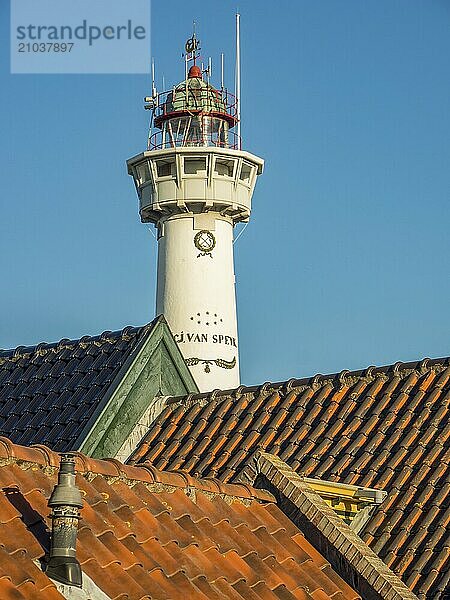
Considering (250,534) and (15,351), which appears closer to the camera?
(250,534)

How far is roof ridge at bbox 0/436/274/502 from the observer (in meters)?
13.8

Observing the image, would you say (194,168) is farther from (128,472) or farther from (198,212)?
(128,472)

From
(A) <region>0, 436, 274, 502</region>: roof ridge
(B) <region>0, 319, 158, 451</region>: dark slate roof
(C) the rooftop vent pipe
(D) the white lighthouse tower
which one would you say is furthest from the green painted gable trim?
(D) the white lighthouse tower

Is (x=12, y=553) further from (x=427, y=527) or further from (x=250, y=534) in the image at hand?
(x=427, y=527)

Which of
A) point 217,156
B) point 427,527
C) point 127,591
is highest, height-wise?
point 217,156

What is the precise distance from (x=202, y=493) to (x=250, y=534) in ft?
2.06

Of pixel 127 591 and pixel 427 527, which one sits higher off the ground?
pixel 427 527

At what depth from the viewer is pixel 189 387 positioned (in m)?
23.5

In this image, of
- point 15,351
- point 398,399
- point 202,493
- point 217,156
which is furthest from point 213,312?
point 202,493

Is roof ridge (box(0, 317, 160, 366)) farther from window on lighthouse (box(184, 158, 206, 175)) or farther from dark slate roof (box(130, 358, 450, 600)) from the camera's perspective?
window on lighthouse (box(184, 158, 206, 175))

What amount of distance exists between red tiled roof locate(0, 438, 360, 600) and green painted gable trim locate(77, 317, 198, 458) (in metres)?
5.93

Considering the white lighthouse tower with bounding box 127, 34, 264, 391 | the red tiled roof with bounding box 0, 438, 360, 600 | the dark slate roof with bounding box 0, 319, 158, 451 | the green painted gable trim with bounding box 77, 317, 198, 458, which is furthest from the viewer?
the white lighthouse tower with bounding box 127, 34, 264, 391

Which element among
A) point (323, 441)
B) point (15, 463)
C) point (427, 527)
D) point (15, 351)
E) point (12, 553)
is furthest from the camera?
point (15, 351)

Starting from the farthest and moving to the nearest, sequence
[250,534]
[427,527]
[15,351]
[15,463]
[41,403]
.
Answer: [15,351]
[41,403]
[427,527]
[250,534]
[15,463]
